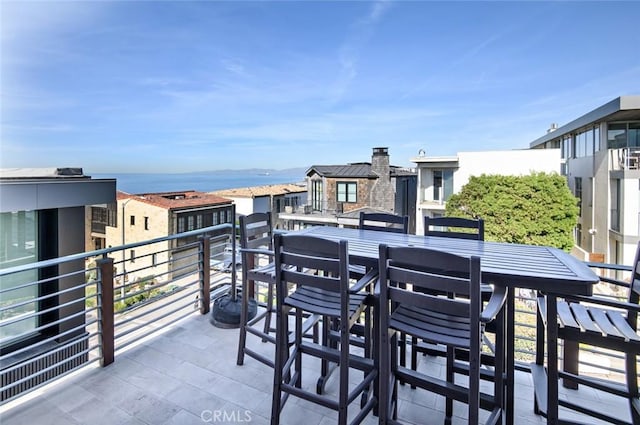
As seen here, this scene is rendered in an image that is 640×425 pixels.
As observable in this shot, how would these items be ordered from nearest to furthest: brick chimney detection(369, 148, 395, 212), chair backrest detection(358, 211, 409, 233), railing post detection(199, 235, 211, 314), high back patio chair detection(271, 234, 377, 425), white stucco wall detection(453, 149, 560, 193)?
high back patio chair detection(271, 234, 377, 425) → chair backrest detection(358, 211, 409, 233) → railing post detection(199, 235, 211, 314) → white stucco wall detection(453, 149, 560, 193) → brick chimney detection(369, 148, 395, 212)

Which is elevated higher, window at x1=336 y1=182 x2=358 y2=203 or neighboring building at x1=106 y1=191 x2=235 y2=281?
window at x1=336 y1=182 x2=358 y2=203

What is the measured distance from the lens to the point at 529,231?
1105cm

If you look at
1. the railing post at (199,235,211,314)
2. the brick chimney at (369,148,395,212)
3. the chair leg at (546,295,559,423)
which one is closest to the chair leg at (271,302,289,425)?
the chair leg at (546,295,559,423)

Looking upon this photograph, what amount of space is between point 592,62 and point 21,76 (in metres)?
15.3

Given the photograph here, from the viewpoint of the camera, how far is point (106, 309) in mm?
2553

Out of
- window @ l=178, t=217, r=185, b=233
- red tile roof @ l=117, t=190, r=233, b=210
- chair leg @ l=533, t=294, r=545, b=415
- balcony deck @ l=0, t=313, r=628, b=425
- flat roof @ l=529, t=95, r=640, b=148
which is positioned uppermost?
flat roof @ l=529, t=95, r=640, b=148

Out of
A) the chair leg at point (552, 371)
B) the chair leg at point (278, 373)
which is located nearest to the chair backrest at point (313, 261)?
the chair leg at point (278, 373)

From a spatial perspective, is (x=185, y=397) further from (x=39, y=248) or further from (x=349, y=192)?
(x=349, y=192)

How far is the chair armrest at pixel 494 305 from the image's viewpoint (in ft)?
4.43

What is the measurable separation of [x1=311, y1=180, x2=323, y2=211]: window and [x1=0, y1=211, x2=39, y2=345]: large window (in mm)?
12157

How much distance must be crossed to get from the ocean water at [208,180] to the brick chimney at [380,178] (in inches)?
131

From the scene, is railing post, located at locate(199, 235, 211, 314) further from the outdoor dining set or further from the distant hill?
the distant hill

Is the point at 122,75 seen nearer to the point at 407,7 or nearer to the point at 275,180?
the point at 275,180

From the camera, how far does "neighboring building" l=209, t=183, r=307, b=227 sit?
47.2 feet
